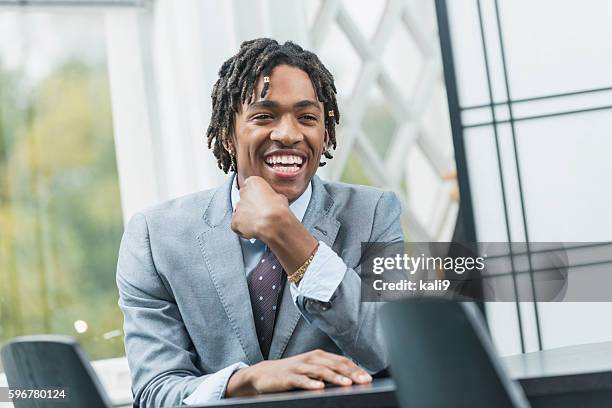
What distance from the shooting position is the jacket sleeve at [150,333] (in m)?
2.00

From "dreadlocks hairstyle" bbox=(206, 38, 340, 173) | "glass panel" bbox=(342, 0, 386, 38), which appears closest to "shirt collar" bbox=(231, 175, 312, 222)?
"dreadlocks hairstyle" bbox=(206, 38, 340, 173)

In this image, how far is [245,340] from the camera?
7.02 ft

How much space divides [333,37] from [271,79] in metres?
2.88

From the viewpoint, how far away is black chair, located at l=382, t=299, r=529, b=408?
1.18 metres

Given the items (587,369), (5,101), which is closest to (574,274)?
(587,369)

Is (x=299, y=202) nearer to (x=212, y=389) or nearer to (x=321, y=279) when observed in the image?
(x=321, y=279)

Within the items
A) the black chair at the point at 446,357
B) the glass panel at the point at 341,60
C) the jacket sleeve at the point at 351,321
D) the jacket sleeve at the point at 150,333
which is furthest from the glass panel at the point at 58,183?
the black chair at the point at 446,357

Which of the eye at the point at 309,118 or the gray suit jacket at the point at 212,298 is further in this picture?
the eye at the point at 309,118

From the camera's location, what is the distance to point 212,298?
219 cm

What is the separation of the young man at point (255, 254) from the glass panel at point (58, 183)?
1.54 m

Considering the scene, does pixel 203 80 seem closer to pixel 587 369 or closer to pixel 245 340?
pixel 245 340

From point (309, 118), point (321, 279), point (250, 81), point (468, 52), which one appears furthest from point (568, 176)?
point (321, 279)

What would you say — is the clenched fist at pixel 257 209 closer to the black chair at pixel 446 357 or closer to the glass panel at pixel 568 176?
the black chair at pixel 446 357

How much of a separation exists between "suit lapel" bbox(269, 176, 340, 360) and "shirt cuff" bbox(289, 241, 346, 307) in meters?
0.11
